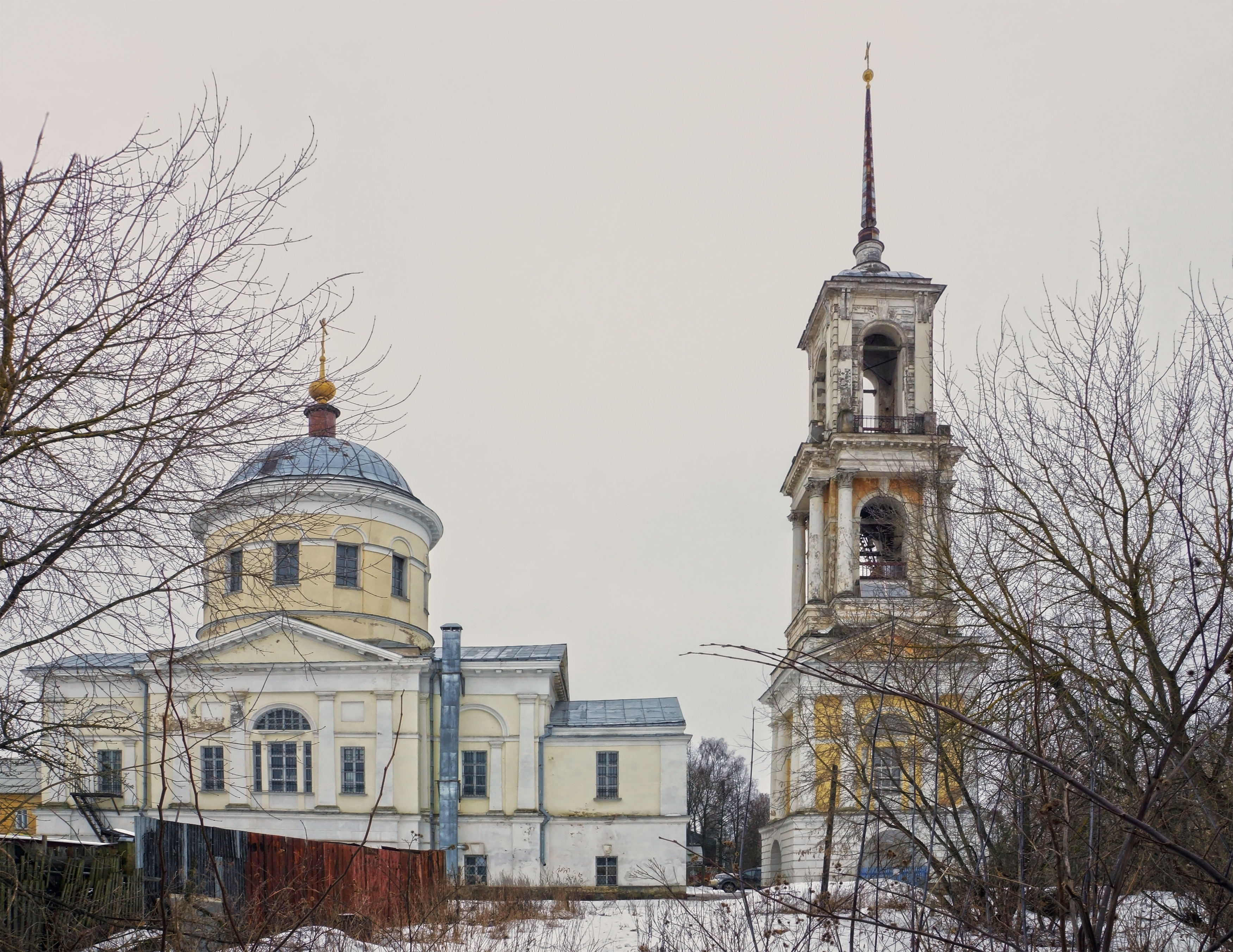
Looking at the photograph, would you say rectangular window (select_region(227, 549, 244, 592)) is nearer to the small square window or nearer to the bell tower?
the small square window

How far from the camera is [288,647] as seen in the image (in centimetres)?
2942

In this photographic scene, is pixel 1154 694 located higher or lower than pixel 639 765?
higher

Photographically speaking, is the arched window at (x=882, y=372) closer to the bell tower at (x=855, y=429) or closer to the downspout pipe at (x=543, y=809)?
the bell tower at (x=855, y=429)

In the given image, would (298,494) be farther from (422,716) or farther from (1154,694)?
(422,716)

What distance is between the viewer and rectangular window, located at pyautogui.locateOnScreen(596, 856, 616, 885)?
93.2 feet

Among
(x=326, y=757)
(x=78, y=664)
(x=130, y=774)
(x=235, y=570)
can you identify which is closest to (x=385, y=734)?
(x=326, y=757)

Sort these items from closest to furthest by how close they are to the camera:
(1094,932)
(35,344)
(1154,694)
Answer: (1094,932) < (35,344) < (1154,694)

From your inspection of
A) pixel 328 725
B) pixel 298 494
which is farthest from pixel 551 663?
pixel 298 494

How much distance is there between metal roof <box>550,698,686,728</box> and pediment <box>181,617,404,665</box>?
17.8ft

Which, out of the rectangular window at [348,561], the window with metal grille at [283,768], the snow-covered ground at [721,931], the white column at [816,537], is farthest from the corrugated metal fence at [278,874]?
the white column at [816,537]

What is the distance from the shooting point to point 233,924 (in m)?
2.78

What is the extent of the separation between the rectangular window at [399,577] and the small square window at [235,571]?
2452cm

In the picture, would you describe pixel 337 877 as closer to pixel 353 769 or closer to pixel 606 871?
pixel 353 769

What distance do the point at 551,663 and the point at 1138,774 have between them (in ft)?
77.3
